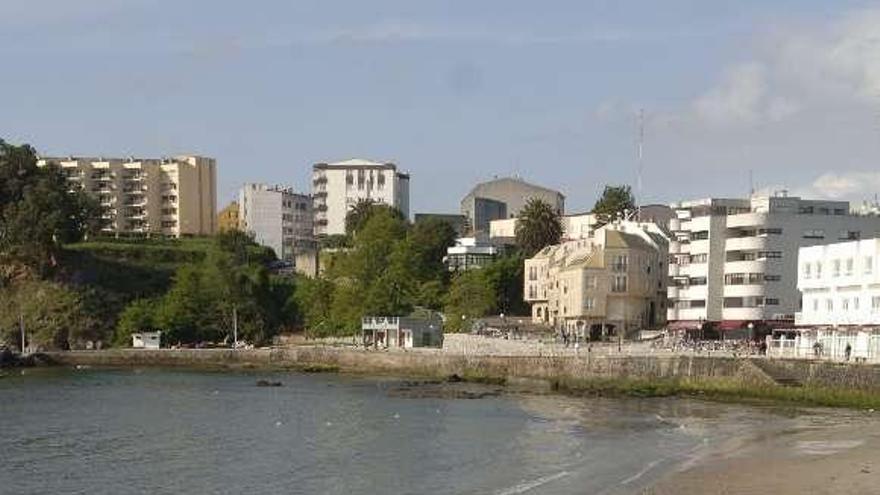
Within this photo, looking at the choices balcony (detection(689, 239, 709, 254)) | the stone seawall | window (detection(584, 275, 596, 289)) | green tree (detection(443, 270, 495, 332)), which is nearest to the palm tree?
green tree (detection(443, 270, 495, 332))

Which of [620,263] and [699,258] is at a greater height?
[699,258]

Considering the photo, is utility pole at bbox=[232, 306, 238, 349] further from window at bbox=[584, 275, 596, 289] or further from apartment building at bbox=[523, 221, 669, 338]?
window at bbox=[584, 275, 596, 289]

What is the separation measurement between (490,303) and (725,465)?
93126mm

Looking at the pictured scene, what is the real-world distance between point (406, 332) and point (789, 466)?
3027 inches

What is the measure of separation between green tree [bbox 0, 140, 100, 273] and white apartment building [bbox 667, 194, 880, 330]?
76.4 meters

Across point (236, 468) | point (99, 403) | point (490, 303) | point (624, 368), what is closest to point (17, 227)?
point (490, 303)

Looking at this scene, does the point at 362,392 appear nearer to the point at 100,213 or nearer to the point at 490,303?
the point at 490,303

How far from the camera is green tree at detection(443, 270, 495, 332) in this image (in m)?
128

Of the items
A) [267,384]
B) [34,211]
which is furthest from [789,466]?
[34,211]

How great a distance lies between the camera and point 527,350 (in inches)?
3558

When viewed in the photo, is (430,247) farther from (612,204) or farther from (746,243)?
(746,243)

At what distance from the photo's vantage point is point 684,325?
106 metres

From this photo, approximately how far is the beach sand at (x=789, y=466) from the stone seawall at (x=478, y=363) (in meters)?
16.8

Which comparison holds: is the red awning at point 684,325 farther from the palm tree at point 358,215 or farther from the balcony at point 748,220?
the palm tree at point 358,215
